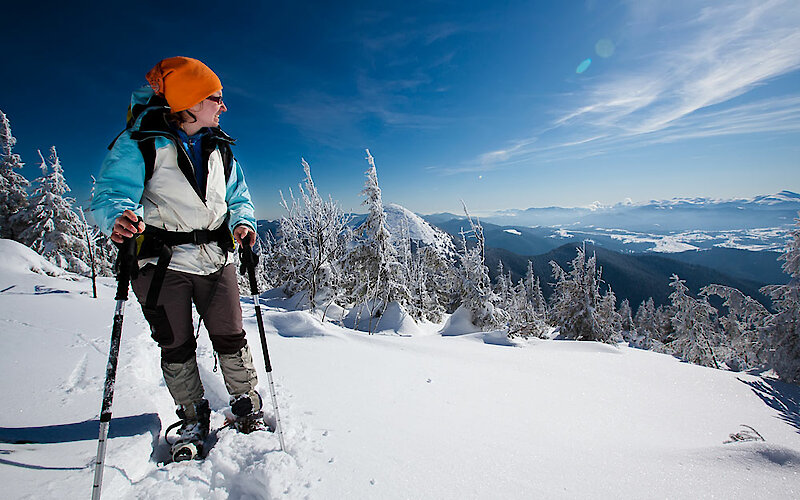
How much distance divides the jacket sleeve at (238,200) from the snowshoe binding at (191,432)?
1382 millimetres

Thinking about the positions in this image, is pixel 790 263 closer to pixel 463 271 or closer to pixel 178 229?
pixel 463 271

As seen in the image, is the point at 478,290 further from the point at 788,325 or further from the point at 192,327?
the point at 192,327

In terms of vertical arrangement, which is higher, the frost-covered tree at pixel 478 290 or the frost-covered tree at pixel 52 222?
the frost-covered tree at pixel 52 222

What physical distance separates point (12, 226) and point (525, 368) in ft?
105

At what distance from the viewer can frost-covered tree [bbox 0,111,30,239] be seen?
64.2 feet

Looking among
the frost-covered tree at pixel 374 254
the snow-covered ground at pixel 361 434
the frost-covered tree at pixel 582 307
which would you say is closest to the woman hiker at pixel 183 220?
the snow-covered ground at pixel 361 434

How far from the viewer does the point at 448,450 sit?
2.21 meters

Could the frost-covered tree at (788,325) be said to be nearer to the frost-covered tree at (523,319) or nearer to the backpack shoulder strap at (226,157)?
the frost-covered tree at (523,319)

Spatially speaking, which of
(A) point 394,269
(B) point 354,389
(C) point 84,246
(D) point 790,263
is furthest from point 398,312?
(C) point 84,246

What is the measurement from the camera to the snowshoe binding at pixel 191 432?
1.95 m

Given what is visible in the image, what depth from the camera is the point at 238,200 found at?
2506 millimetres

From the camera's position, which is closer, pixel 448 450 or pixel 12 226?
pixel 448 450

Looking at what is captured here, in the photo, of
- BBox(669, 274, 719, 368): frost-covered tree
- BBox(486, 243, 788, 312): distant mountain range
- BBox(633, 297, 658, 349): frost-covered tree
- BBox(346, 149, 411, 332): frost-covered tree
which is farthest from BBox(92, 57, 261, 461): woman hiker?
BBox(486, 243, 788, 312): distant mountain range

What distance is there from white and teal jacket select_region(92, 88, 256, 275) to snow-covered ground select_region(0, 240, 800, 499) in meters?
1.21
